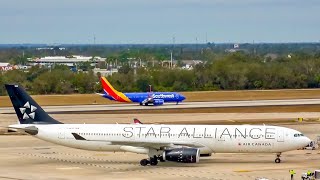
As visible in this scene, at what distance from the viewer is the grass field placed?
15850 centimetres

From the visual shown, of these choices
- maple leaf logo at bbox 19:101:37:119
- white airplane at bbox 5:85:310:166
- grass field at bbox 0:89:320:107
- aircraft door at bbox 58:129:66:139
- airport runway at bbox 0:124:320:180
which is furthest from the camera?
grass field at bbox 0:89:320:107

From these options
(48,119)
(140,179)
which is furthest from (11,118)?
(140,179)

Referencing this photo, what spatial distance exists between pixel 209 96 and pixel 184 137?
98.1 m

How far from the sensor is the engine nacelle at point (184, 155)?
2756 inches

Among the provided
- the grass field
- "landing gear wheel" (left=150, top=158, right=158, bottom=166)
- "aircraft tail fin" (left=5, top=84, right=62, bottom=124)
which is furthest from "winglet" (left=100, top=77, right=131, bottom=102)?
"landing gear wheel" (left=150, top=158, right=158, bottom=166)

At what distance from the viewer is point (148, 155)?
73375 mm

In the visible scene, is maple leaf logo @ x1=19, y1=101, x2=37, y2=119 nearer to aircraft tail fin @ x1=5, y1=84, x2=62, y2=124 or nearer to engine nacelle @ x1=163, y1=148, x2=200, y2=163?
aircraft tail fin @ x1=5, y1=84, x2=62, y2=124

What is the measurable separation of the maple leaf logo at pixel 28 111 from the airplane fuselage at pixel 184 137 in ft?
3.66

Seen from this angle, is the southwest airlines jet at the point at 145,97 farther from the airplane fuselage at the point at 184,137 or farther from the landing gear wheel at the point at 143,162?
the landing gear wheel at the point at 143,162

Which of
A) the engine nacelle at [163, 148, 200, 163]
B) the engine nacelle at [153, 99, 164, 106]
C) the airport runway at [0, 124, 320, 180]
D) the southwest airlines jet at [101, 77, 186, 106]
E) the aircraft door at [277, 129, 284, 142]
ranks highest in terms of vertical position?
the southwest airlines jet at [101, 77, 186, 106]

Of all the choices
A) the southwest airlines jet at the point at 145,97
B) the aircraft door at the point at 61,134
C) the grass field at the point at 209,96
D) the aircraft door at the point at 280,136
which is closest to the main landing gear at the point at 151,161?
the aircraft door at the point at 61,134

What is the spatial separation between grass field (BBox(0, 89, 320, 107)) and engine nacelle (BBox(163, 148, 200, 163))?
8455cm

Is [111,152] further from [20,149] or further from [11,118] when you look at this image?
[11,118]

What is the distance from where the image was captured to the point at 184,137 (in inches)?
2867
